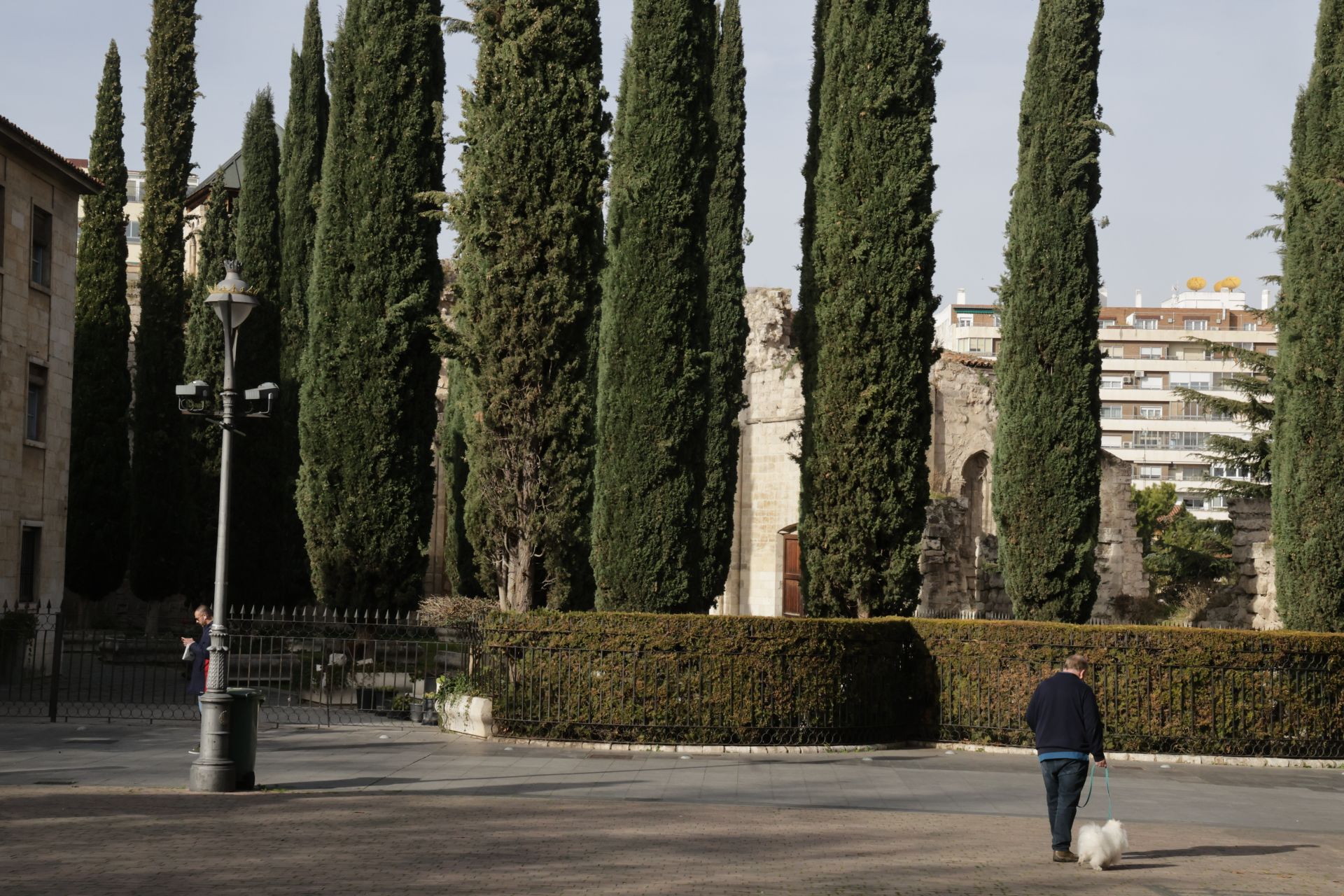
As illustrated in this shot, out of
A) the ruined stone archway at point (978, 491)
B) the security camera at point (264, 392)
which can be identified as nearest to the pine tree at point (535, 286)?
the security camera at point (264, 392)

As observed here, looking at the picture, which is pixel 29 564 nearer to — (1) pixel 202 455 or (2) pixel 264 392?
(1) pixel 202 455

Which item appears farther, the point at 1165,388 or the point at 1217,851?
the point at 1165,388

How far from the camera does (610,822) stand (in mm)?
10820

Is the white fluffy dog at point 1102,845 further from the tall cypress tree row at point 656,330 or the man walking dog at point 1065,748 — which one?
the tall cypress tree row at point 656,330

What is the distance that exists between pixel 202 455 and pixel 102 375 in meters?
2.74

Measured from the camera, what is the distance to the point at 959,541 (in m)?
31.8

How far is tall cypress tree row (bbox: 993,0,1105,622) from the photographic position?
1905 centimetres

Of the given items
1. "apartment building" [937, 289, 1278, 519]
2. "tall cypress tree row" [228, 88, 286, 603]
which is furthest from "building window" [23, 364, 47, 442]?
"apartment building" [937, 289, 1278, 519]

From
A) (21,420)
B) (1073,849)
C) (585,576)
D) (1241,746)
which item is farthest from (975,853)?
(21,420)

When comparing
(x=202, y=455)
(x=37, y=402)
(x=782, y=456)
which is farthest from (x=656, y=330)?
(x=782, y=456)

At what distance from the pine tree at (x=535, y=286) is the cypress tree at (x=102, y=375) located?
16.2m

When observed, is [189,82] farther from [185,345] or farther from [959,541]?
[959,541]

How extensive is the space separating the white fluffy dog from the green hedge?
636 centimetres

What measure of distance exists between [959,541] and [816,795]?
19.6 meters
